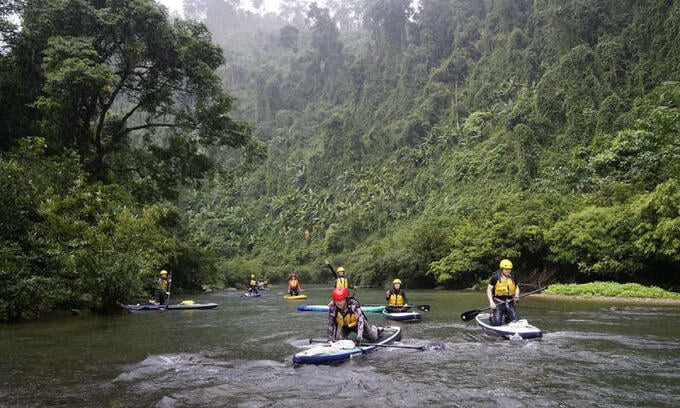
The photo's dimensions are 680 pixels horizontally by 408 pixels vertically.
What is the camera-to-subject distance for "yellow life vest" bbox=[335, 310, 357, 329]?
34.4 feet

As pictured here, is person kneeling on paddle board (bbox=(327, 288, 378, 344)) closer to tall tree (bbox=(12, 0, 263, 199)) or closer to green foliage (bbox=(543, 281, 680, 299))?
tall tree (bbox=(12, 0, 263, 199))

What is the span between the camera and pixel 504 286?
486 inches

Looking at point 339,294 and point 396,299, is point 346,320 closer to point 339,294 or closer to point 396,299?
point 339,294

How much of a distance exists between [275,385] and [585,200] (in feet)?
90.6

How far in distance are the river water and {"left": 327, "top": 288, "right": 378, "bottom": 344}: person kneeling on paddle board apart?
20.4 inches

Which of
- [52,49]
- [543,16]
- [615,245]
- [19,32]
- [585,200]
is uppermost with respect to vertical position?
[543,16]

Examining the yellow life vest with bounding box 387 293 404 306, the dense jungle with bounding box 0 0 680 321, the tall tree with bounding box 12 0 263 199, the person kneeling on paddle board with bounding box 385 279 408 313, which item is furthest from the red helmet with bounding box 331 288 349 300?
the tall tree with bounding box 12 0 263 199

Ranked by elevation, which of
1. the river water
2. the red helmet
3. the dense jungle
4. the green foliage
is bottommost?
the river water

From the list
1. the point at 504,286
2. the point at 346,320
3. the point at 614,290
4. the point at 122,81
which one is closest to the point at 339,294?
the point at 346,320

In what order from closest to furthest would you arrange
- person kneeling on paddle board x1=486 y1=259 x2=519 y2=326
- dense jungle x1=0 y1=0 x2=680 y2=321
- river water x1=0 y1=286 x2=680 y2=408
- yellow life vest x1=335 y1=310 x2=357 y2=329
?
river water x1=0 y1=286 x2=680 y2=408 < yellow life vest x1=335 y1=310 x2=357 y2=329 < person kneeling on paddle board x1=486 y1=259 x2=519 y2=326 < dense jungle x1=0 y1=0 x2=680 y2=321

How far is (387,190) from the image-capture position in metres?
63.4

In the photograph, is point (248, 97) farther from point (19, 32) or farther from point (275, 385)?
point (275, 385)

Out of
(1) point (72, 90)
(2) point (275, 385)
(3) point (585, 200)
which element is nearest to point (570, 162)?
(3) point (585, 200)

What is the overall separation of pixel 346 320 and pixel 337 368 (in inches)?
64.4
